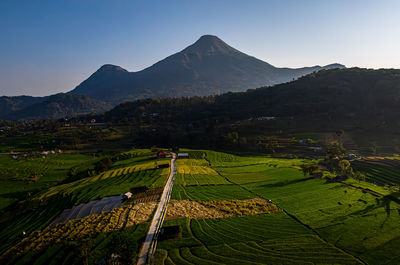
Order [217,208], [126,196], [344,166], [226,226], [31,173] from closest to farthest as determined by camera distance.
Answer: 1. [226,226]
2. [217,208]
3. [126,196]
4. [344,166]
5. [31,173]

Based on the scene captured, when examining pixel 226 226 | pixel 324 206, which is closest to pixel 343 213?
pixel 324 206

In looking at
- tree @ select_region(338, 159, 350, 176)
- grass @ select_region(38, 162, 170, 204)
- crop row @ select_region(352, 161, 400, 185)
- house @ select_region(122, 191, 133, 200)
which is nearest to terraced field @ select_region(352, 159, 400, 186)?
crop row @ select_region(352, 161, 400, 185)

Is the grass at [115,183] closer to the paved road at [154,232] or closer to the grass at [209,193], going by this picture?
the grass at [209,193]

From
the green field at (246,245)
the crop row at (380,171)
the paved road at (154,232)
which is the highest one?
the paved road at (154,232)

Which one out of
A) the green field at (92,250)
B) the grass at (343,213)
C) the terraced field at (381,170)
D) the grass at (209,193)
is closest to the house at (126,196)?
the grass at (209,193)

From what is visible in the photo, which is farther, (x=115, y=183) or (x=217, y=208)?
(x=115, y=183)

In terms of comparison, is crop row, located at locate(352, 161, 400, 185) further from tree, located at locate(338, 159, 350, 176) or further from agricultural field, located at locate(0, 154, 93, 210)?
agricultural field, located at locate(0, 154, 93, 210)

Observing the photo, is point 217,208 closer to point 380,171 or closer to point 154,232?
point 154,232
